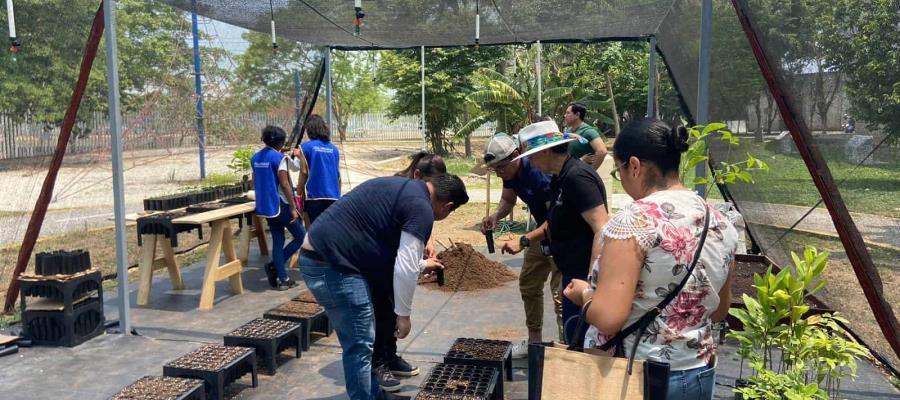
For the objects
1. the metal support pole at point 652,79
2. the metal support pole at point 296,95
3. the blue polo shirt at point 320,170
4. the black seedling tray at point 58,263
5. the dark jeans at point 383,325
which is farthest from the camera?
the metal support pole at point 296,95

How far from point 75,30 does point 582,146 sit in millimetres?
5030

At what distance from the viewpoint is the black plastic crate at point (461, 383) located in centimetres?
349

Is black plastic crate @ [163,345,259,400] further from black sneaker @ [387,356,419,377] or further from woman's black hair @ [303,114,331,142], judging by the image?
woman's black hair @ [303,114,331,142]

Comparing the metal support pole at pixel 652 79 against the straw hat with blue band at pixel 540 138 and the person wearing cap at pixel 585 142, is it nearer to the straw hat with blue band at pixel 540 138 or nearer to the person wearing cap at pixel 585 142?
the person wearing cap at pixel 585 142

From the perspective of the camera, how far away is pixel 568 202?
3.28 m

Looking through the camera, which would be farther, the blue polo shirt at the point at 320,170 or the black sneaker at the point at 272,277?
the black sneaker at the point at 272,277

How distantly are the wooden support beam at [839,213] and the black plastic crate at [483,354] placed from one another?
2.06 m

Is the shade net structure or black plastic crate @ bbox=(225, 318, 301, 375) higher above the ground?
the shade net structure

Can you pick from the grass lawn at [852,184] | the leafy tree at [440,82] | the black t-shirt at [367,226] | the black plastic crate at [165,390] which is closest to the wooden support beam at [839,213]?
the grass lawn at [852,184]

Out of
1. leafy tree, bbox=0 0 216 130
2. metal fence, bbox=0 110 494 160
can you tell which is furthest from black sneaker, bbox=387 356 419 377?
leafy tree, bbox=0 0 216 130

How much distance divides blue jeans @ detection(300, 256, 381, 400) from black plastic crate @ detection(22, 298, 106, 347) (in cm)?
273

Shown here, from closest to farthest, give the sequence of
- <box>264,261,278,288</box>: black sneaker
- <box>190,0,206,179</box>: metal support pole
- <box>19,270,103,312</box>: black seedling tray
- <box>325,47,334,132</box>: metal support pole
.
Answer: <box>19,270,103,312</box>: black seedling tray
<box>264,261,278,288</box>: black sneaker
<box>325,47,334,132</box>: metal support pole
<box>190,0,206,179</box>: metal support pole

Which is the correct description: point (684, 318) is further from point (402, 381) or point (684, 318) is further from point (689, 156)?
point (402, 381)

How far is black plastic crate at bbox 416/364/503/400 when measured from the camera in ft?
11.4
